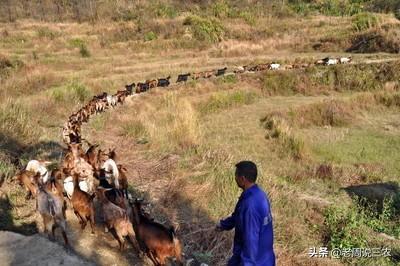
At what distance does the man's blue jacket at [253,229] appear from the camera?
441cm

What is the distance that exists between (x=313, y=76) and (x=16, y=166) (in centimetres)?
1686

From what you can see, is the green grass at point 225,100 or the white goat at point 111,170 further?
the green grass at point 225,100

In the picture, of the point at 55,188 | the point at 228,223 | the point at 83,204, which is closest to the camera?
the point at 228,223

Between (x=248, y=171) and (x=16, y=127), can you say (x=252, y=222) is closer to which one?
(x=248, y=171)

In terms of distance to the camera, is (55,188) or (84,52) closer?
(55,188)

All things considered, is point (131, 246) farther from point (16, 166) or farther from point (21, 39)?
point (21, 39)

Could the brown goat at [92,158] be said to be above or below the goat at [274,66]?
above

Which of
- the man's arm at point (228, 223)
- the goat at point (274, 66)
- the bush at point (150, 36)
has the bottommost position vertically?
the goat at point (274, 66)

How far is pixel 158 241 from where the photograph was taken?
18.1ft

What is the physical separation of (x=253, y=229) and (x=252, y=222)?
0.07 meters

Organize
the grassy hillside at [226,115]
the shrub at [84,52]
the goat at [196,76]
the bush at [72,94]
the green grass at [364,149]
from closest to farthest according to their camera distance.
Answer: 1. the grassy hillside at [226,115]
2. the green grass at [364,149]
3. the bush at [72,94]
4. the goat at [196,76]
5. the shrub at [84,52]

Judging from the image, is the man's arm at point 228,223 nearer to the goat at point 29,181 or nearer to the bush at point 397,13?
the goat at point 29,181

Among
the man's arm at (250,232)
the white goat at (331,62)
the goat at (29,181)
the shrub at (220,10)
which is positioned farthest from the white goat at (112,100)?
the shrub at (220,10)

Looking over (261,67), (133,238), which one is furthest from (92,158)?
(261,67)
